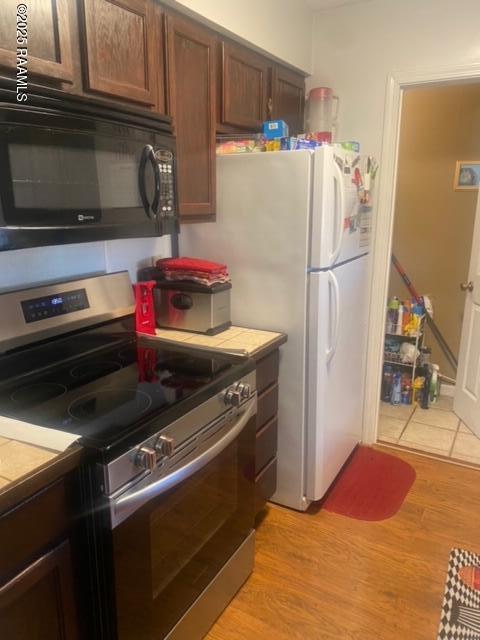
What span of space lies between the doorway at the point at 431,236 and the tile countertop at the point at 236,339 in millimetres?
1545

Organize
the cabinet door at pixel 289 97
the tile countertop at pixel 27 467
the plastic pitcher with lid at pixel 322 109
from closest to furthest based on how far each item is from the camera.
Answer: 1. the tile countertop at pixel 27 467
2. the cabinet door at pixel 289 97
3. the plastic pitcher with lid at pixel 322 109

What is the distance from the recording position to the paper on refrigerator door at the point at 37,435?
1.07m

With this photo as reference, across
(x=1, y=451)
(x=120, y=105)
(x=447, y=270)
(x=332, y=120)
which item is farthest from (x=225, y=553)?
(x=447, y=270)

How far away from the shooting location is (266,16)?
7.29 feet

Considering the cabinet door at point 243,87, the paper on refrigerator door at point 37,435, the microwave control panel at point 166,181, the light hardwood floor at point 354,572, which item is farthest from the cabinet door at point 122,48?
the light hardwood floor at point 354,572

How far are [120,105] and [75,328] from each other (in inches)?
29.5

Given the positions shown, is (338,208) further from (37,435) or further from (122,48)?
(37,435)

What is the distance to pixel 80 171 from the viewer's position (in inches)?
52.2

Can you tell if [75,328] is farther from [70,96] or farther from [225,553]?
[225,553]

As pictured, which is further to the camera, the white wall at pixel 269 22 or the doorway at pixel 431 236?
the doorway at pixel 431 236

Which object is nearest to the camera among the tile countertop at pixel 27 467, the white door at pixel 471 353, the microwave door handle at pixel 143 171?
the tile countertop at pixel 27 467

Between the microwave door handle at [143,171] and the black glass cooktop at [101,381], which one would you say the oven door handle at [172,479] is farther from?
the microwave door handle at [143,171]

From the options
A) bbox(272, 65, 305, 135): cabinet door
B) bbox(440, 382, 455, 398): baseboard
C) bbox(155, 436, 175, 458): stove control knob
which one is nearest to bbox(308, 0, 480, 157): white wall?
bbox(272, 65, 305, 135): cabinet door

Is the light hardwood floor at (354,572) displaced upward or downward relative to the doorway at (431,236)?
downward
